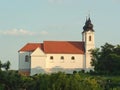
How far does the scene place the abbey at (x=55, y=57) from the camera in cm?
9638

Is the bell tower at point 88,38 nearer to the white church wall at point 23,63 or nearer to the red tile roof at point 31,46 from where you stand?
the red tile roof at point 31,46

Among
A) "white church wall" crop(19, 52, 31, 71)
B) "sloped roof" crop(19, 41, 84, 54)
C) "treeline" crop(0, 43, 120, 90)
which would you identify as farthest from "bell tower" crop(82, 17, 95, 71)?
"white church wall" crop(19, 52, 31, 71)

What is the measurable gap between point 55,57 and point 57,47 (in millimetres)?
1727

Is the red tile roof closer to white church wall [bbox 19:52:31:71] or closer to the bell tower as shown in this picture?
white church wall [bbox 19:52:31:71]

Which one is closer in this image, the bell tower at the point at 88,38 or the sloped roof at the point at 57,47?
the bell tower at the point at 88,38

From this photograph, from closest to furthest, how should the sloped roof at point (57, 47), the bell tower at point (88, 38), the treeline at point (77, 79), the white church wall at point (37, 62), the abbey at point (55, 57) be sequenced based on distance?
the treeline at point (77, 79) → the white church wall at point (37, 62) → the abbey at point (55, 57) → the bell tower at point (88, 38) → the sloped roof at point (57, 47)

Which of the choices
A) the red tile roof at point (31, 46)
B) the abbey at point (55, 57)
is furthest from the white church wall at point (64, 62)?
the red tile roof at point (31, 46)

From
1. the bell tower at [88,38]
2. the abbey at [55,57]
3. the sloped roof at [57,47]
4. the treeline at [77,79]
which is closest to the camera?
the treeline at [77,79]

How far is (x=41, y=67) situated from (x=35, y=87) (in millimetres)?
51922

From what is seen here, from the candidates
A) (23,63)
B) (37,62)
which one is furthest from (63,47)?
(23,63)

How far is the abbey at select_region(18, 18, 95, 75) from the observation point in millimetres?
96375

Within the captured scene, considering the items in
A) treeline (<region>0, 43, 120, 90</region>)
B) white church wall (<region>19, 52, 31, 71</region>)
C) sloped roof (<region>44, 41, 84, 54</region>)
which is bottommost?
treeline (<region>0, 43, 120, 90</region>)

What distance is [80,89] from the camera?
1585 inches

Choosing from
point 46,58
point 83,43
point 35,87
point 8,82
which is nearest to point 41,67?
point 46,58
